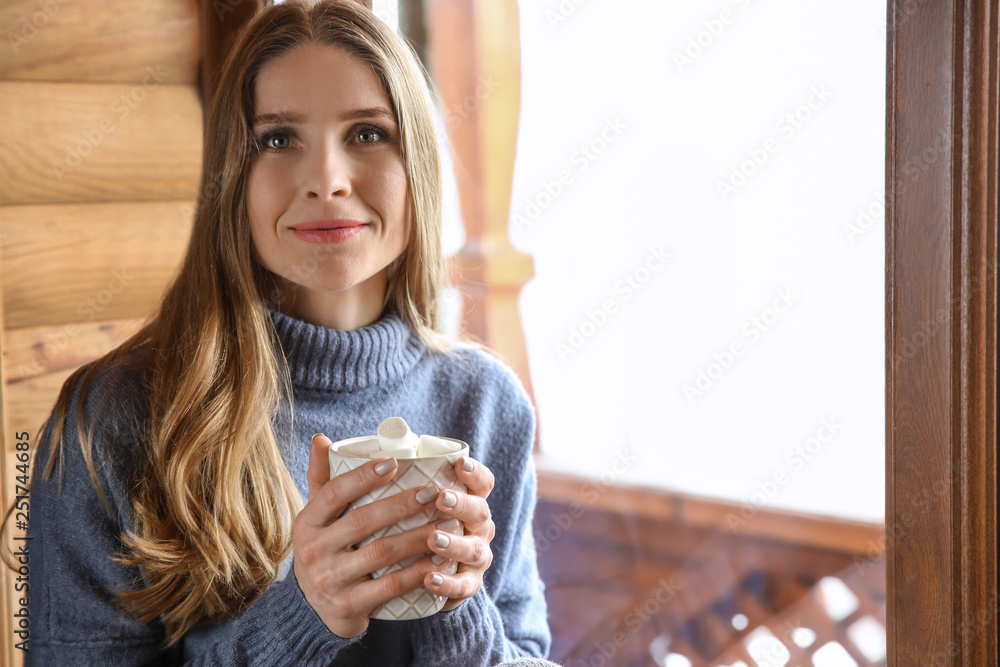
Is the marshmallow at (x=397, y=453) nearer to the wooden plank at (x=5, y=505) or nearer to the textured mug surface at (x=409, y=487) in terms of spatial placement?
the textured mug surface at (x=409, y=487)

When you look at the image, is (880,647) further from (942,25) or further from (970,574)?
(942,25)

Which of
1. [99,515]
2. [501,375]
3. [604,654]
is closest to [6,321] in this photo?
[99,515]

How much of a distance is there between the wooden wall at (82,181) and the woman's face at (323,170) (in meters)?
0.39

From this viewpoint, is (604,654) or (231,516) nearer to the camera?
(231,516)

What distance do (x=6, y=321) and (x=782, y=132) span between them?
1.27m

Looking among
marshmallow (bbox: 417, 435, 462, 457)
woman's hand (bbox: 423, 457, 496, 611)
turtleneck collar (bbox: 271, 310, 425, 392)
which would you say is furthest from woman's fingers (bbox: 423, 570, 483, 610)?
turtleneck collar (bbox: 271, 310, 425, 392)

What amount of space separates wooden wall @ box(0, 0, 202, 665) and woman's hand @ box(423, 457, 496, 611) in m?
0.69

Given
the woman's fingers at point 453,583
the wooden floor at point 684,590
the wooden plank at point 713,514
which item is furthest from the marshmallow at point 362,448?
the wooden floor at point 684,590

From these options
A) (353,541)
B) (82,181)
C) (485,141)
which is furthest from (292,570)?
(485,141)

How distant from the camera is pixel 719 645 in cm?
188

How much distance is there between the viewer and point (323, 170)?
905 mm

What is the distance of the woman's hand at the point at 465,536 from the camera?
2.23 ft

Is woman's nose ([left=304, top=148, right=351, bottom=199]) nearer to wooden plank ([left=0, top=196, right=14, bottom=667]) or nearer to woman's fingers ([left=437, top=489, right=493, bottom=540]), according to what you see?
woman's fingers ([left=437, top=489, right=493, bottom=540])

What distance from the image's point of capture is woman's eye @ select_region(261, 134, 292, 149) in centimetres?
94
